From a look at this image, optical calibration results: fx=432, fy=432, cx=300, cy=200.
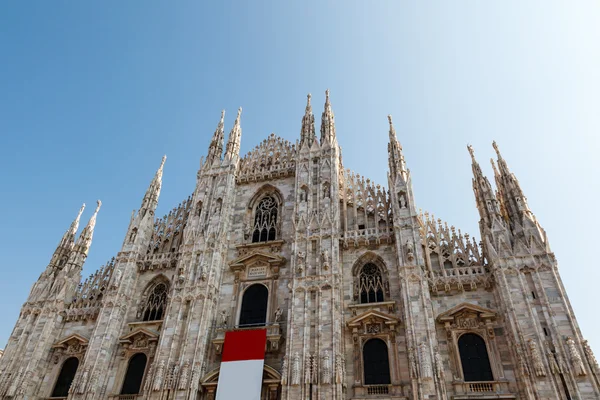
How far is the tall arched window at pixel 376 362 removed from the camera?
62.1ft

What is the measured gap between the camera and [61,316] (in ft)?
83.0

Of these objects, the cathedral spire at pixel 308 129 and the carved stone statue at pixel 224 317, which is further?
the cathedral spire at pixel 308 129

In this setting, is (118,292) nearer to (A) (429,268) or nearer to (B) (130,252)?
(B) (130,252)

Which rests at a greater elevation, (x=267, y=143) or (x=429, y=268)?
(x=267, y=143)

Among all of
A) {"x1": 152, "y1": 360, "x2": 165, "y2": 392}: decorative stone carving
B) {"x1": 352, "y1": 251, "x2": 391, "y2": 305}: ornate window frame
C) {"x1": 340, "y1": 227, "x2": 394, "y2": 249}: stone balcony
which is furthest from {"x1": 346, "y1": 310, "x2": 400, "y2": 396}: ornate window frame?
{"x1": 152, "y1": 360, "x2": 165, "y2": 392}: decorative stone carving

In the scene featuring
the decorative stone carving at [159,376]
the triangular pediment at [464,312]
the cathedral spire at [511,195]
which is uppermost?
the cathedral spire at [511,195]

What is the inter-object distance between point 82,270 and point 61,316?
341 cm

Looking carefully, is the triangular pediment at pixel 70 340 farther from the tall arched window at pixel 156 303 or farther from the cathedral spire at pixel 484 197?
the cathedral spire at pixel 484 197

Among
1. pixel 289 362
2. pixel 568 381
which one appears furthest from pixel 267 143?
pixel 568 381

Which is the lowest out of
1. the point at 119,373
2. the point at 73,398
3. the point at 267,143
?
the point at 73,398

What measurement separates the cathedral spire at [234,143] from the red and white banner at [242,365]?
41.8 feet

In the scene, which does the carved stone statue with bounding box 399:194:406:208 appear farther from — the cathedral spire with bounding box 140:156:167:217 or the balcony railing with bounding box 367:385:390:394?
the cathedral spire with bounding box 140:156:167:217

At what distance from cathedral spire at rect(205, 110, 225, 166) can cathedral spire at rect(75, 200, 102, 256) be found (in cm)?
919

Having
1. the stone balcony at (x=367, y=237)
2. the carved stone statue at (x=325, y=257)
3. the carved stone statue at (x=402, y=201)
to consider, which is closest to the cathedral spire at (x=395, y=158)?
the carved stone statue at (x=402, y=201)
